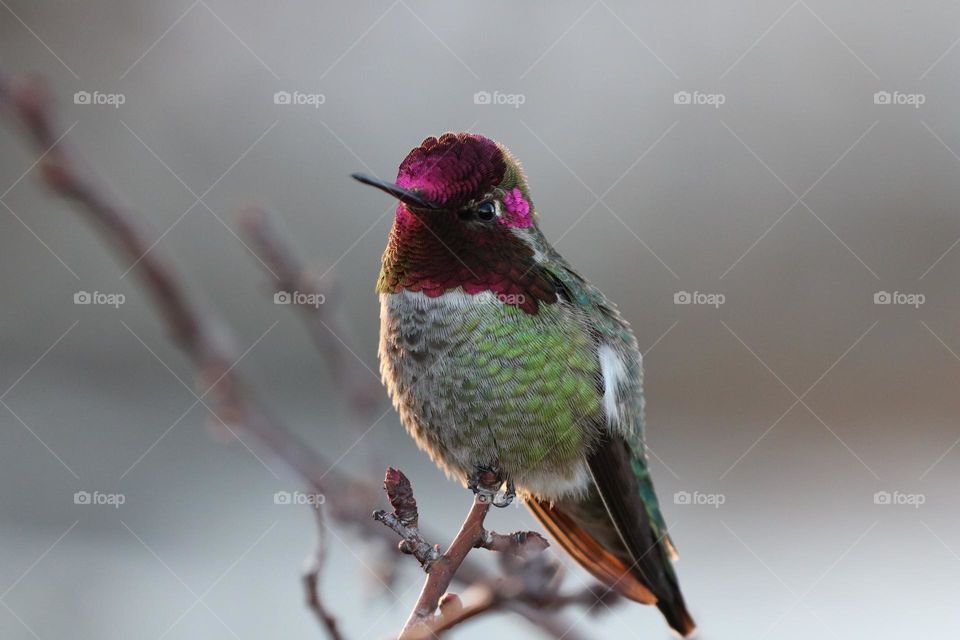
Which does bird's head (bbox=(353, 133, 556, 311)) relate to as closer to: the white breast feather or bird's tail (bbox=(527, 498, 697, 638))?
the white breast feather

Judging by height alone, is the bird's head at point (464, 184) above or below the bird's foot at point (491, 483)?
above

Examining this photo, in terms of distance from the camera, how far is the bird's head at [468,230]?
2.30m

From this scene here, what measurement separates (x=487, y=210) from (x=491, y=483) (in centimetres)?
81

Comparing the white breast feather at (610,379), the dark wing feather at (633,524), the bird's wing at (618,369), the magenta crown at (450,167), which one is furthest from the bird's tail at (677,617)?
the magenta crown at (450,167)

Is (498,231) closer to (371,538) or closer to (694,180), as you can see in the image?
(371,538)

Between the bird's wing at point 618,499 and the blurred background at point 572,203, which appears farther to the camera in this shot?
the blurred background at point 572,203

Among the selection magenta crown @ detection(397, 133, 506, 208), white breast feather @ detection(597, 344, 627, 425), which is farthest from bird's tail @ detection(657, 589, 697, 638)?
magenta crown @ detection(397, 133, 506, 208)

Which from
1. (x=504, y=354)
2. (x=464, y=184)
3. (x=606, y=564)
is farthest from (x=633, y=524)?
(x=464, y=184)

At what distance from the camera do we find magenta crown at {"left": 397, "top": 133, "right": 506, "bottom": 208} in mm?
2264

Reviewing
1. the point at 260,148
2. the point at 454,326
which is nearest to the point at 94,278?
the point at 260,148

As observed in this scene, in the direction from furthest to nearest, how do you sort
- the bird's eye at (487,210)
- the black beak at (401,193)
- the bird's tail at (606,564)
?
the bird's tail at (606,564) → the bird's eye at (487,210) → the black beak at (401,193)

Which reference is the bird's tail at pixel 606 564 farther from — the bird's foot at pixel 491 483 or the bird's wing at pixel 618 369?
the bird's foot at pixel 491 483

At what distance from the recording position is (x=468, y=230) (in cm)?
249

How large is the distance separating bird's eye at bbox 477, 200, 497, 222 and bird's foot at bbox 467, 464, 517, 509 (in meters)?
0.75
